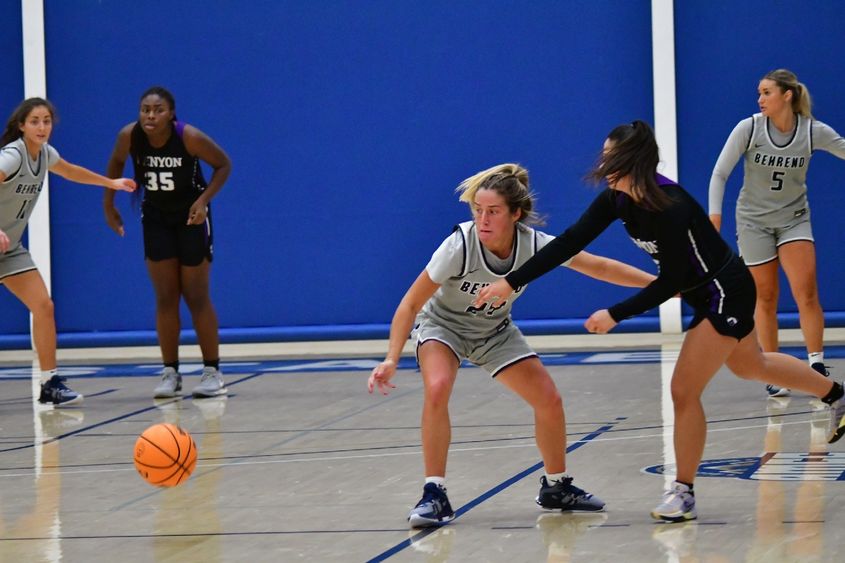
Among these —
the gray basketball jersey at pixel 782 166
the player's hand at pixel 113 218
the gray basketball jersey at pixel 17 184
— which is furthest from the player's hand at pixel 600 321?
A: the player's hand at pixel 113 218

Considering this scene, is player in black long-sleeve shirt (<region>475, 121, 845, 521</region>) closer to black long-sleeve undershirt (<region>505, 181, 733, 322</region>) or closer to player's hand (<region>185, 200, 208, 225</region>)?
black long-sleeve undershirt (<region>505, 181, 733, 322</region>)

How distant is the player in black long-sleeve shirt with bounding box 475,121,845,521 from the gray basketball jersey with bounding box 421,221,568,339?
0.23 metres

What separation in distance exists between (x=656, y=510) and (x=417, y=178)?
7.86 metres

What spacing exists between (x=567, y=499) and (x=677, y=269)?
100 cm

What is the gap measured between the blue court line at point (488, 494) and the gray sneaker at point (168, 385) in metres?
3.28

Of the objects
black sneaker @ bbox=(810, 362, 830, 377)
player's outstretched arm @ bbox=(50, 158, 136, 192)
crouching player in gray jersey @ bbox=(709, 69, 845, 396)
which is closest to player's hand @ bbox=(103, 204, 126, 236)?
player's outstretched arm @ bbox=(50, 158, 136, 192)

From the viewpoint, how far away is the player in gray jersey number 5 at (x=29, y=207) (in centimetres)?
870

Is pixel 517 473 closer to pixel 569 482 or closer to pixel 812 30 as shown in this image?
pixel 569 482

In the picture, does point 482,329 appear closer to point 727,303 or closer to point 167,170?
point 727,303

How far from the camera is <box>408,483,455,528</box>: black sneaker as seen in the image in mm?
5023

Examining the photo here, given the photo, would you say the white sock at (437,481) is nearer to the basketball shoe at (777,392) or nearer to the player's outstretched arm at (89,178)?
the basketball shoe at (777,392)

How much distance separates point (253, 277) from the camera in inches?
504

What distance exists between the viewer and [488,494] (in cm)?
566

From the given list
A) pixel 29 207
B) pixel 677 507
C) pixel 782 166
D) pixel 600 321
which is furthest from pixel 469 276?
pixel 29 207
